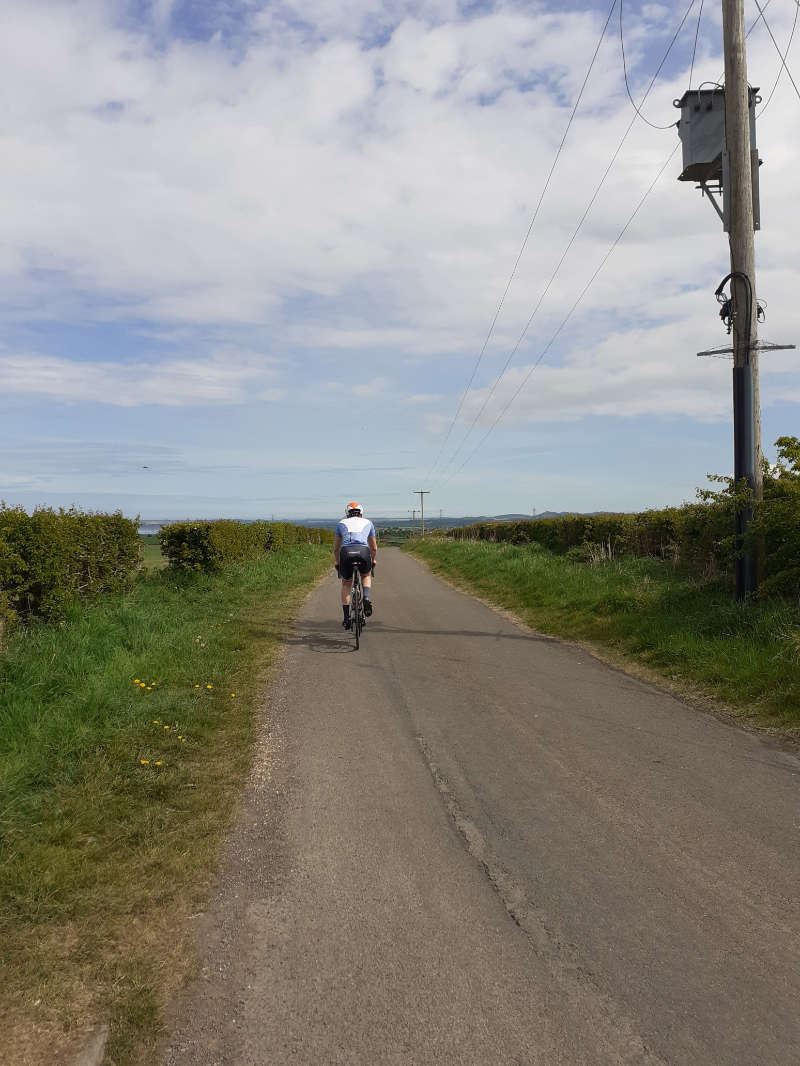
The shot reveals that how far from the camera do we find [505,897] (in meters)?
3.47

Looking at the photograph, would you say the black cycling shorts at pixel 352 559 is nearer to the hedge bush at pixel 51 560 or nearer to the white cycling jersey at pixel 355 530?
the white cycling jersey at pixel 355 530

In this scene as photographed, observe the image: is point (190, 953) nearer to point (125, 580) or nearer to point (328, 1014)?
point (328, 1014)

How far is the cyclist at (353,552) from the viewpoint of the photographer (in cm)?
1030

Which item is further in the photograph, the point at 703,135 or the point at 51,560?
the point at 703,135

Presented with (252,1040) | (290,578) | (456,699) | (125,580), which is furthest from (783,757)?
(290,578)

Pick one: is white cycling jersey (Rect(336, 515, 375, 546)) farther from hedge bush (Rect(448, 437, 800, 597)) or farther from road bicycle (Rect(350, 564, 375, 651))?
hedge bush (Rect(448, 437, 800, 597))

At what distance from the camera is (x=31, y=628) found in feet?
27.8

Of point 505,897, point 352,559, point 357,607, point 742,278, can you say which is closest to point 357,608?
Answer: point 357,607

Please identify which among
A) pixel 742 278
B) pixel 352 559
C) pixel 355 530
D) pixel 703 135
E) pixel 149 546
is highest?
pixel 703 135

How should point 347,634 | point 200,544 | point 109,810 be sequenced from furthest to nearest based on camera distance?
1. point 200,544
2. point 347,634
3. point 109,810

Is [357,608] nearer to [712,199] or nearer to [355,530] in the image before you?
[355,530]

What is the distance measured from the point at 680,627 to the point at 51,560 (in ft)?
26.7

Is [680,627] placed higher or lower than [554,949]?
higher

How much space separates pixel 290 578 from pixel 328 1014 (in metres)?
17.6
